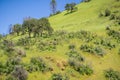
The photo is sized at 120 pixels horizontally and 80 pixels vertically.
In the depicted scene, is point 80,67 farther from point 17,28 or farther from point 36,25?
point 17,28

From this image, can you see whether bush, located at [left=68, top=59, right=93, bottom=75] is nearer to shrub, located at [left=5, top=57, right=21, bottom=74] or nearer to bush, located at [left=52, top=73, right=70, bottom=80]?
bush, located at [left=52, top=73, right=70, bottom=80]

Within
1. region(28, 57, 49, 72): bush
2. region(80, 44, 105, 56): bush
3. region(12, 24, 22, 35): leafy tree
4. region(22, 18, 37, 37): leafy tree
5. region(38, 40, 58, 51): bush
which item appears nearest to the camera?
region(28, 57, 49, 72): bush

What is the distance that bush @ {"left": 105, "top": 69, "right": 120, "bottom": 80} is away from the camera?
120ft

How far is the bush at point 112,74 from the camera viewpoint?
3668cm

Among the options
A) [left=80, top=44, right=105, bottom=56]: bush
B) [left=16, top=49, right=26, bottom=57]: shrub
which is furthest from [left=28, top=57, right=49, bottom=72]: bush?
[left=80, top=44, right=105, bottom=56]: bush

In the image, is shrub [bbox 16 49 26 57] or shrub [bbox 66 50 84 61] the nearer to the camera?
shrub [bbox 16 49 26 57]

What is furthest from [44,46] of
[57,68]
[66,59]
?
[57,68]

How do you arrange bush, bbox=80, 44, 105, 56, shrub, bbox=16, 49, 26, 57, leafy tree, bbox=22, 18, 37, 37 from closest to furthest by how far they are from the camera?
1. shrub, bbox=16, 49, 26, 57
2. bush, bbox=80, 44, 105, 56
3. leafy tree, bbox=22, 18, 37, 37

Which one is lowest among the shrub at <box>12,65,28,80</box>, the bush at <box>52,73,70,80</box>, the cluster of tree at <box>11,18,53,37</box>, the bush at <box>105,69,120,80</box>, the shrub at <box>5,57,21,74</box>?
the bush at <box>105,69,120,80</box>

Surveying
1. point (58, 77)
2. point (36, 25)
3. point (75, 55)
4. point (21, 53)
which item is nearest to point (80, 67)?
point (75, 55)

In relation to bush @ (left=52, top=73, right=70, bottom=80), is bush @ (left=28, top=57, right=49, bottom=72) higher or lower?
higher

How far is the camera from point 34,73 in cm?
3325

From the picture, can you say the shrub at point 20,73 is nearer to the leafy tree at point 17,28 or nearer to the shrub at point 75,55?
the shrub at point 75,55

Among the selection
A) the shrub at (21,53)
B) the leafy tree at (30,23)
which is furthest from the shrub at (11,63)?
the leafy tree at (30,23)
